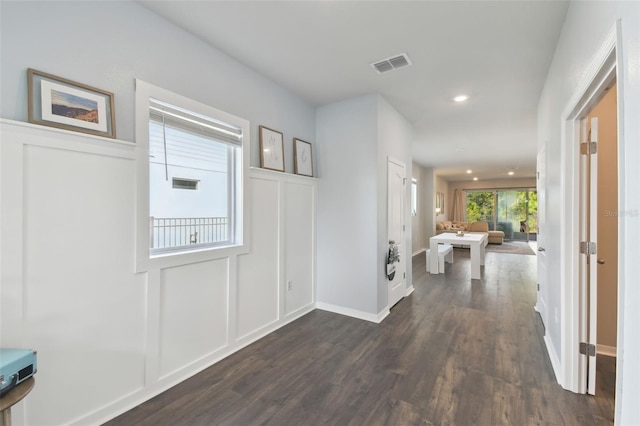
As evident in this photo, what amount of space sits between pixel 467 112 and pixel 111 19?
407cm

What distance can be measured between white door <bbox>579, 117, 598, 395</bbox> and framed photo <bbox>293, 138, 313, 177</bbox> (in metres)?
2.54

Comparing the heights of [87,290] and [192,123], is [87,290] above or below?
below

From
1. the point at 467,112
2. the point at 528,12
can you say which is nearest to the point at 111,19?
the point at 528,12

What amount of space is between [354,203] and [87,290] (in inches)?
102

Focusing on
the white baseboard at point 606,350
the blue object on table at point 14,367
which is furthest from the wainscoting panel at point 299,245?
the white baseboard at point 606,350

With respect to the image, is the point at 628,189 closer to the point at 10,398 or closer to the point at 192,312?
the point at 10,398

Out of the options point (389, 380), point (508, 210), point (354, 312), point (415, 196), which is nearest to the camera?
point (389, 380)

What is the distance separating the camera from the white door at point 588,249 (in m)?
1.88

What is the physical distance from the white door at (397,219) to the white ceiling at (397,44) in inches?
35.3

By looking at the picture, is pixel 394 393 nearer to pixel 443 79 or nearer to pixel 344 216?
→ pixel 344 216

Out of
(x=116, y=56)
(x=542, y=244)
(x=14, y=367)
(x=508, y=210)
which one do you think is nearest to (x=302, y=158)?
(x=116, y=56)

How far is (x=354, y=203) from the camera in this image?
133 inches

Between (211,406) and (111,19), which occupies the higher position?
(111,19)

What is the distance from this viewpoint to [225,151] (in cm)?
258
